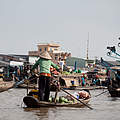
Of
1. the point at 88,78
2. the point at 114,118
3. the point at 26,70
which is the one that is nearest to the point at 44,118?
the point at 114,118

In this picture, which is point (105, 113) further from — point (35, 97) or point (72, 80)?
point (72, 80)

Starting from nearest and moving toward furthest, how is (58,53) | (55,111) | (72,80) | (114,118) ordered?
(114,118) → (55,111) → (72,80) → (58,53)

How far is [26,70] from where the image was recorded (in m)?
30.2

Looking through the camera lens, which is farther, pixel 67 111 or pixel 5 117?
pixel 67 111

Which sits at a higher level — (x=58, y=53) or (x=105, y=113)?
(x=58, y=53)

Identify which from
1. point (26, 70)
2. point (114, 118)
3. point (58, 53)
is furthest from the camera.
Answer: point (58, 53)

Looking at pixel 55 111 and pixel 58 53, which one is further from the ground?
pixel 58 53

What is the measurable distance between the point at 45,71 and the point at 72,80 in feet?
72.3

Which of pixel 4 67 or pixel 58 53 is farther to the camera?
pixel 58 53

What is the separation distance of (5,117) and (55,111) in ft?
7.04

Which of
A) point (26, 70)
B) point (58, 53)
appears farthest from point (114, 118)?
point (58, 53)

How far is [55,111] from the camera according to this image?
11.9 metres

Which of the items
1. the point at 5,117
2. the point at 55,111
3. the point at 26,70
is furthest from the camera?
the point at 26,70

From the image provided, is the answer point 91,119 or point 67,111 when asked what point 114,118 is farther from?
point 67,111
